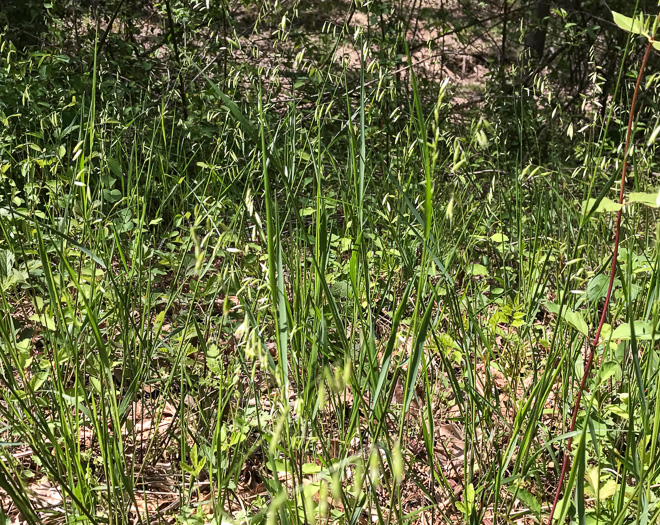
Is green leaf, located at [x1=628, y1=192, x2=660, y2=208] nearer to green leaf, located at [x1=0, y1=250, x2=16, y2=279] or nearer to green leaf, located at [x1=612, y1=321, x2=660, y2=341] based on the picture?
green leaf, located at [x1=612, y1=321, x2=660, y2=341]

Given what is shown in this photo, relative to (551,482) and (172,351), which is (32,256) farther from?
(551,482)

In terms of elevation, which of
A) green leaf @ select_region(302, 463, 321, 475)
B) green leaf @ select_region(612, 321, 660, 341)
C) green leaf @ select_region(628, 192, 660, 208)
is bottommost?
green leaf @ select_region(302, 463, 321, 475)

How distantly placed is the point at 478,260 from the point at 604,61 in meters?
3.57

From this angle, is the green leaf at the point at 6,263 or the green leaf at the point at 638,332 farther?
the green leaf at the point at 6,263

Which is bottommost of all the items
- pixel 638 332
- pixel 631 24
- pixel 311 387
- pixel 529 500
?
pixel 529 500

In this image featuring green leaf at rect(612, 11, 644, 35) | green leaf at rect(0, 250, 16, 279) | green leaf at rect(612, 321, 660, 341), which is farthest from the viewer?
green leaf at rect(0, 250, 16, 279)

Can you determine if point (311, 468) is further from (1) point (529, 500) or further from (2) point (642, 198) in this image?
(2) point (642, 198)

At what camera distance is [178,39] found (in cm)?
438

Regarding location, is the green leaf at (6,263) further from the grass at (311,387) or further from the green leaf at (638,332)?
the green leaf at (638,332)

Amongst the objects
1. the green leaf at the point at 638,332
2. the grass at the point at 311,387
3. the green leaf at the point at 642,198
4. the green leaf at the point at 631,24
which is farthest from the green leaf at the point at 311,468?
the green leaf at the point at 631,24

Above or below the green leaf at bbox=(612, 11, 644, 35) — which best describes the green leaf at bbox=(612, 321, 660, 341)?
below

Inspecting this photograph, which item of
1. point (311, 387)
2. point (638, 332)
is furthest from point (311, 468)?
point (638, 332)

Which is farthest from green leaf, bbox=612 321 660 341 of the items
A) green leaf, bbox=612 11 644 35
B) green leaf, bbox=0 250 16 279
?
green leaf, bbox=0 250 16 279

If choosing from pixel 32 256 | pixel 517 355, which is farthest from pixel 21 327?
pixel 517 355
